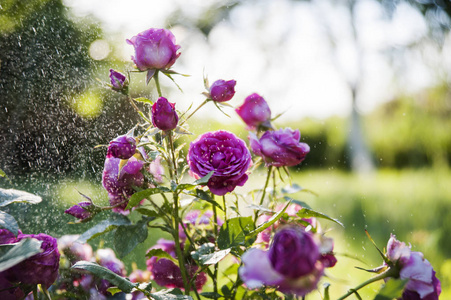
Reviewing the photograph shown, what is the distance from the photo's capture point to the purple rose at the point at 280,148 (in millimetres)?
327

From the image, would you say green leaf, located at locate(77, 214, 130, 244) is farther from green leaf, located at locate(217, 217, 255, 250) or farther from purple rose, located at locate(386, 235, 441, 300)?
purple rose, located at locate(386, 235, 441, 300)

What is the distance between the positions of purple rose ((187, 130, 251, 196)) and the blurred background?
0.06 m

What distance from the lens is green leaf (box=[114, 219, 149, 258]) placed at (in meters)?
0.33

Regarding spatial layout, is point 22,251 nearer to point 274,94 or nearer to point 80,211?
point 80,211

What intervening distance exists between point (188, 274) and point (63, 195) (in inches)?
12.3

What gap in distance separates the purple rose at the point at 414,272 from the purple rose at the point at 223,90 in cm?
16

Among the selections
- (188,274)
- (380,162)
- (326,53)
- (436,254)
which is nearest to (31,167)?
(188,274)

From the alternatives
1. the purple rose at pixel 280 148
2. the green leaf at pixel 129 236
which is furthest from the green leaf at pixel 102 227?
the purple rose at pixel 280 148

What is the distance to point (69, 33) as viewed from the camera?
72cm

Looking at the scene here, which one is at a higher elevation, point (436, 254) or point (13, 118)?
point (13, 118)

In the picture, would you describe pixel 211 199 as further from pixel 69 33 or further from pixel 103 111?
pixel 69 33

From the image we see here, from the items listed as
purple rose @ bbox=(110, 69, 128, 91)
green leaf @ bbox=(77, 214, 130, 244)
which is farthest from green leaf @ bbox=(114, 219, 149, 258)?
purple rose @ bbox=(110, 69, 128, 91)

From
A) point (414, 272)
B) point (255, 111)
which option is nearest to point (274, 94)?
point (255, 111)

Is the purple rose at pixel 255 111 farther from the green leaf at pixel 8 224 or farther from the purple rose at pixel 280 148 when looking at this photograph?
the green leaf at pixel 8 224
